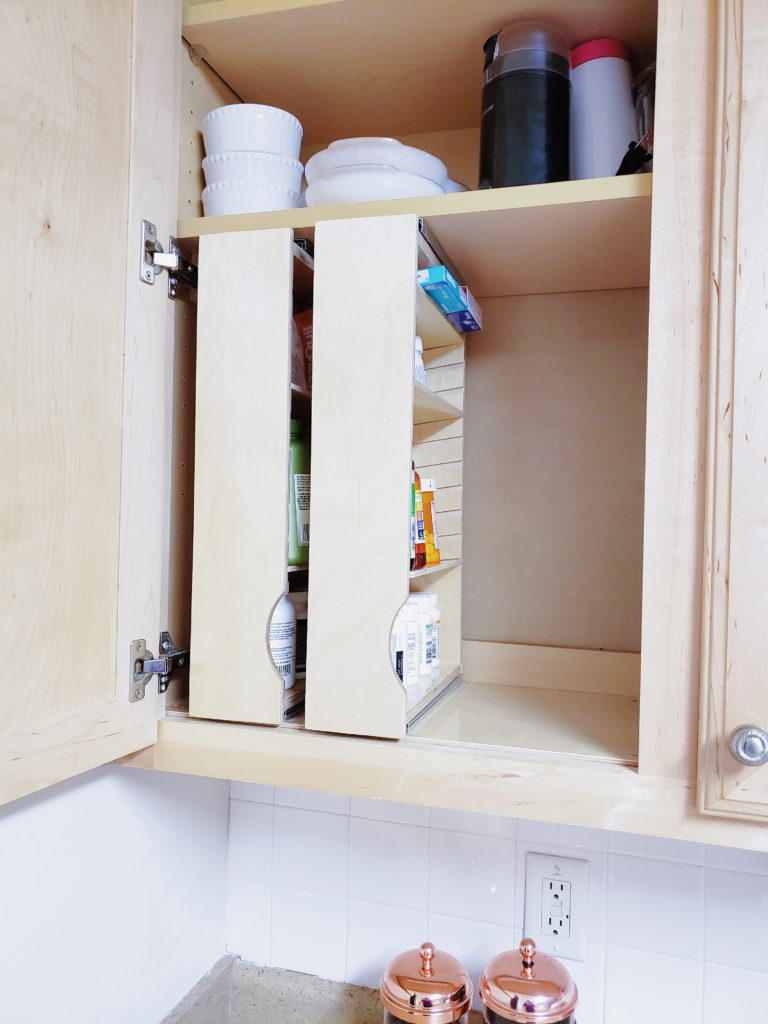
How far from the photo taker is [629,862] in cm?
106

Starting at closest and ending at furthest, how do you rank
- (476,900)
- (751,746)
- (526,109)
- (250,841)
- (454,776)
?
(751,746)
(454,776)
(526,109)
(476,900)
(250,841)

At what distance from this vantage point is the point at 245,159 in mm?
950

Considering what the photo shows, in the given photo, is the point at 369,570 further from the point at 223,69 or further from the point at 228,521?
the point at 223,69

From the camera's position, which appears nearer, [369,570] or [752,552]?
[752,552]

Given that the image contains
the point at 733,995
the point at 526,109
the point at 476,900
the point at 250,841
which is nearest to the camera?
the point at 526,109

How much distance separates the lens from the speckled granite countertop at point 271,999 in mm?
1135

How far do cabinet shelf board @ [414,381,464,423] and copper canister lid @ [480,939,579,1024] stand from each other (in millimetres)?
690

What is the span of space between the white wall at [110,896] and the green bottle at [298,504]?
1.22 feet

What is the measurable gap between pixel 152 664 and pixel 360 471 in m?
0.32

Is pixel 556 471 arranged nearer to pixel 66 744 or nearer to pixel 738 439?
pixel 738 439

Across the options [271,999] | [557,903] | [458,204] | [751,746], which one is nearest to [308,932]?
[271,999]

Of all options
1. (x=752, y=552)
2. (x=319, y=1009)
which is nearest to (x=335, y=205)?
(x=752, y=552)

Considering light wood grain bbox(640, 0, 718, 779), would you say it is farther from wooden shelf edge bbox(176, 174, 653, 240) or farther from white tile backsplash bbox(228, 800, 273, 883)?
white tile backsplash bbox(228, 800, 273, 883)

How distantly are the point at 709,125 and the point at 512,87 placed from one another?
10.7 inches
